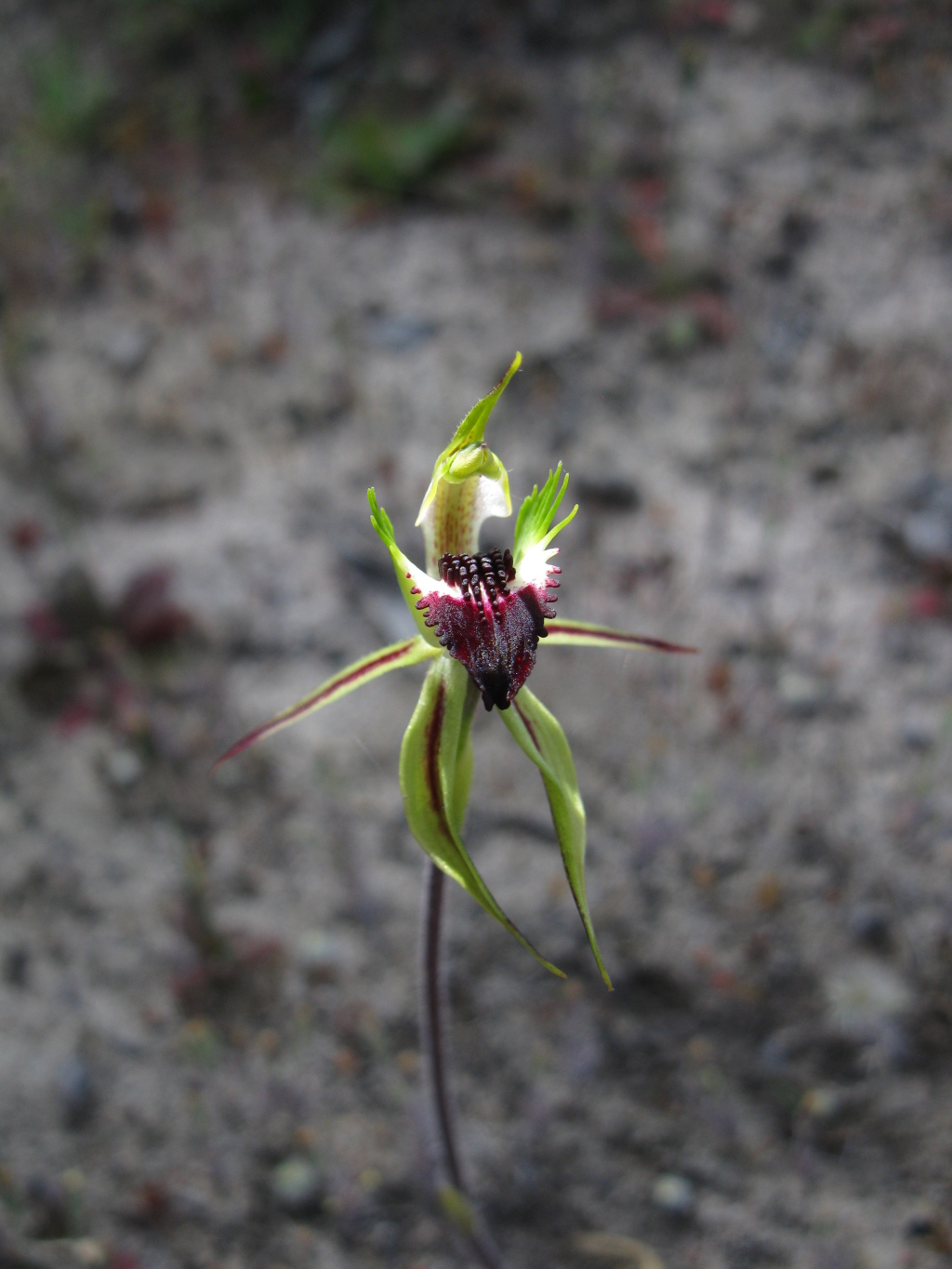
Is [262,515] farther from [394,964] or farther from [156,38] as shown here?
[156,38]

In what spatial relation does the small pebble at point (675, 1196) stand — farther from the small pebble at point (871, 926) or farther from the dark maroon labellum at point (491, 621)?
the dark maroon labellum at point (491, 621)

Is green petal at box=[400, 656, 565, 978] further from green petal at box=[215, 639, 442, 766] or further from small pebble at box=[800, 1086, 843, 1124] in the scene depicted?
small pebble at box=[800, 1086, 843, 1124]

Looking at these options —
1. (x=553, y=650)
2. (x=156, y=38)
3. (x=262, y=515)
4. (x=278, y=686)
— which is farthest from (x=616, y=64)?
(x=278, y=686)

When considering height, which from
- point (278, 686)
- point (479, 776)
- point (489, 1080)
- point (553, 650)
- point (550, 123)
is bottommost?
point (489, 1080)

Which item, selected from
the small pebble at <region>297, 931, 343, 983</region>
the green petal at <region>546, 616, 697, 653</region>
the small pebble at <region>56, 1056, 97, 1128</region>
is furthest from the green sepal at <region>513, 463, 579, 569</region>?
the small pebble at <region>56, 1056, 97, 1128</region>

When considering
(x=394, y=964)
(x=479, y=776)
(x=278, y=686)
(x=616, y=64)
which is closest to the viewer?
(x=394, y=964)

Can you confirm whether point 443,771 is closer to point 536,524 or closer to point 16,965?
point 536,524

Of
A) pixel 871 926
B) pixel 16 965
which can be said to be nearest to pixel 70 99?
pixel 16 965
